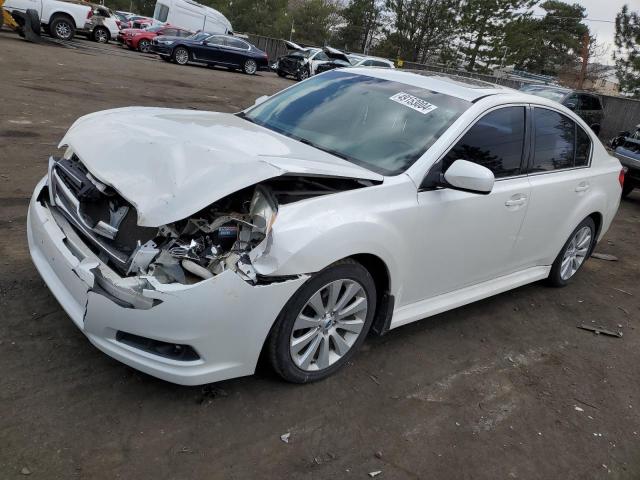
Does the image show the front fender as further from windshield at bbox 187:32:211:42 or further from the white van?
the white van

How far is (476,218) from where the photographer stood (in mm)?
3713

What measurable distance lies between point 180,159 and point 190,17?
3573 centimetres

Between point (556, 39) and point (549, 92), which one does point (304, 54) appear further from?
point (556, 39)

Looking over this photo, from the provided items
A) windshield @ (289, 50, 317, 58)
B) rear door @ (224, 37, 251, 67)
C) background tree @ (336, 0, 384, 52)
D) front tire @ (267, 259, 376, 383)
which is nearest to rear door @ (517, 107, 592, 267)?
front tire @ (267, 259, 376, 383)

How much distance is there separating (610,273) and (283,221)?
189 inches

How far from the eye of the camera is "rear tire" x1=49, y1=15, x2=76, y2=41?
69.3 ft

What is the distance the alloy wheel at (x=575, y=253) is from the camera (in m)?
5.14

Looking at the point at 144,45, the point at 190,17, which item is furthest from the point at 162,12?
the point at 144,45

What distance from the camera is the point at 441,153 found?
3.49 metres

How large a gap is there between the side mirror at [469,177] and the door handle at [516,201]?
2.19 ft

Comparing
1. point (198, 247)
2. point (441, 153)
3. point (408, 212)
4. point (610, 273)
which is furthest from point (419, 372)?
point (610, 273)

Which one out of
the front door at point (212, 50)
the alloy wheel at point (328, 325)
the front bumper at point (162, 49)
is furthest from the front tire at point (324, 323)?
the front door at point (212, 50)

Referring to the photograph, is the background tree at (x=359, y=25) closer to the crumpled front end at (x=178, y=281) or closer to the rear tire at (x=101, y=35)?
the rear tire at (x=101, y=35)

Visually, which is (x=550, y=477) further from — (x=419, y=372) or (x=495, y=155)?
(x=495, y=155)
